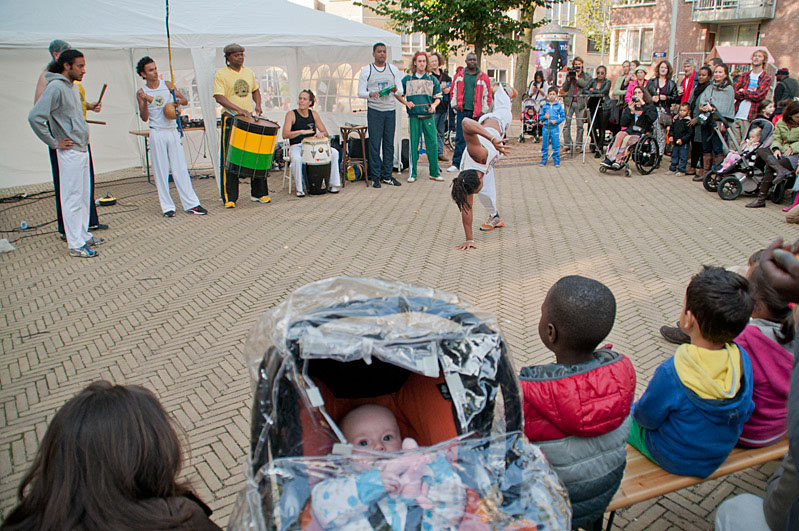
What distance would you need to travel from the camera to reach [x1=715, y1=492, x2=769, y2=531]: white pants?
2149 millimetres

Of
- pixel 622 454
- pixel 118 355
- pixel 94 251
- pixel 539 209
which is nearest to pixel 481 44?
pixel 539 209

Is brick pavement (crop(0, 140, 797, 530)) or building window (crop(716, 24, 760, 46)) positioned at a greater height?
building window (crop(716, 24, 760, 46))

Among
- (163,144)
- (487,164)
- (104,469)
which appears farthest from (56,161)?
(104,469)

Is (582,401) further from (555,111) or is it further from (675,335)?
(555,111)

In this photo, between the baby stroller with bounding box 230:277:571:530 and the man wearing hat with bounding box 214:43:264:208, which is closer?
the baby stroller with bounding box 230:277:571:530

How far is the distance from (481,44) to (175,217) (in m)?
10.6

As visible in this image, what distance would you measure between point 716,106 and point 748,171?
6.08ft

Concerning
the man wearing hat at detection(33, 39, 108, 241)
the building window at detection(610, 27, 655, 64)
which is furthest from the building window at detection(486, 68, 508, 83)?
the man wearing hat at detection(33, 39, 108, 241)

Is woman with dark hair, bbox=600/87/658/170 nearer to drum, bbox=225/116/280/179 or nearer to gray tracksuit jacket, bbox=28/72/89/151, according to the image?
drum, bbox=225/116/280/179

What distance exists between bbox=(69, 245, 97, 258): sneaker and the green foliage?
1129cm

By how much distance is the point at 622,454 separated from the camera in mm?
2311

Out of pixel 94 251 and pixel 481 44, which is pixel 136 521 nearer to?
pixel 94 251

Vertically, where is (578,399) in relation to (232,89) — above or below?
below

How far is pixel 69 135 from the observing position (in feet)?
22.0
